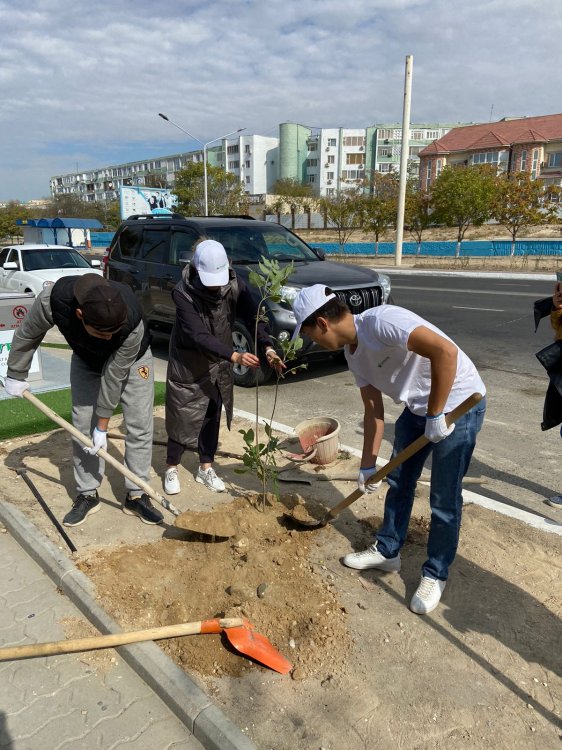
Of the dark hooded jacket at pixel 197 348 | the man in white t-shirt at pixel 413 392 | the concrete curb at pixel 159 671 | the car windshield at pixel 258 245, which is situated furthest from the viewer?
the car windshield at pixel 258 245

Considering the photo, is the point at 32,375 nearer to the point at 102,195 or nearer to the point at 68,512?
the point at 68,512

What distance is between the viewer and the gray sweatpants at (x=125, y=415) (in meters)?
3.71

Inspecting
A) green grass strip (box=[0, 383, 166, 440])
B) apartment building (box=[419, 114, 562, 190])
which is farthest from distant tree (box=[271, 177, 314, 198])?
green grass strip (box=[0, 383, 166, 440])

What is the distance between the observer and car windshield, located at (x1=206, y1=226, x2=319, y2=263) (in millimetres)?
7509

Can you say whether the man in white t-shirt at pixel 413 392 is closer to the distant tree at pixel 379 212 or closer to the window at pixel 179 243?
the window at pixel 179 243

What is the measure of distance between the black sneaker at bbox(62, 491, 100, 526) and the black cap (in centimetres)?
145

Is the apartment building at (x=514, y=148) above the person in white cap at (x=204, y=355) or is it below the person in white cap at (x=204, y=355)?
above

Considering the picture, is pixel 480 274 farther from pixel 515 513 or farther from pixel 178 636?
pixel 178 636

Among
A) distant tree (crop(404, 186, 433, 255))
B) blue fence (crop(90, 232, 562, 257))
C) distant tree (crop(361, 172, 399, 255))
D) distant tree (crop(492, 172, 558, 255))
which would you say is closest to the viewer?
blue fence (crop(90, 232, 562, 257))

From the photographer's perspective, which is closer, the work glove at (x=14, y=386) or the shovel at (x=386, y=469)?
the shovel at (x=386, y=469)

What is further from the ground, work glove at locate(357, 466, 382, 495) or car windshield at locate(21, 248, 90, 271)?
car windshield at locate(21, 248, 90, 271)

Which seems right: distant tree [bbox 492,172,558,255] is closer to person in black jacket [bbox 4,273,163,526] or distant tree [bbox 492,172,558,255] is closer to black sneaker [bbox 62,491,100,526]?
person in black jacket [bbox 4,273,163,526]

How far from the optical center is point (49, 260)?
13.5m

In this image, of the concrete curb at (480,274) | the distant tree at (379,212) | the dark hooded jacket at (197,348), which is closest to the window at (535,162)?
the distant tree at (379,212)
